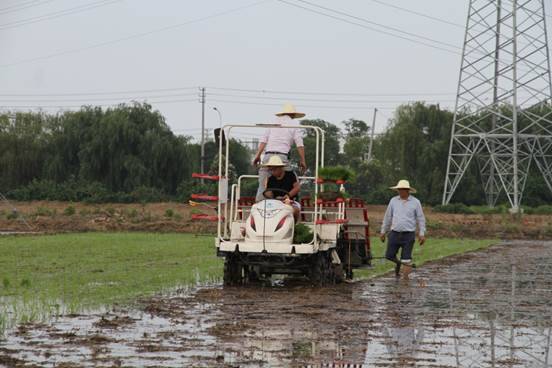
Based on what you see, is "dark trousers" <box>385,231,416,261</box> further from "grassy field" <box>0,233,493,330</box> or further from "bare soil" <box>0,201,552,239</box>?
"bare soil" <box>0,201,552,239</box>

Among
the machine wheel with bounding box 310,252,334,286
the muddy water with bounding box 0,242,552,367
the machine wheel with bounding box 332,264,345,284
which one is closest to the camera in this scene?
the muddy water with bounding box 0,242,552,367

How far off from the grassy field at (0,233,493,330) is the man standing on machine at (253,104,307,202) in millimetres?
2464

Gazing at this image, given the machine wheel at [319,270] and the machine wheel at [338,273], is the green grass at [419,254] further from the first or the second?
the machine wheel at [319,270]

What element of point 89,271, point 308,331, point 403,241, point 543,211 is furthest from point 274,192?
point 543,211

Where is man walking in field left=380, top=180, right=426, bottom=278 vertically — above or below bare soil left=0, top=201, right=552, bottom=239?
above

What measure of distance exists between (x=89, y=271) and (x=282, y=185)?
5385mm

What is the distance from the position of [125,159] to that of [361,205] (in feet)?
200

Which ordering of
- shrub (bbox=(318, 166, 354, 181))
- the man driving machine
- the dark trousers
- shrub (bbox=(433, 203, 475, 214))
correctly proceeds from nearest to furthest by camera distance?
1. shrub (bbox=(318, 166, 354, 181))
2. the man driving machine
3. the dark trousers
4. shrub (bbox=(433, 203, 475, 214))

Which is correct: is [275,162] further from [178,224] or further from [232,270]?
[178,224]

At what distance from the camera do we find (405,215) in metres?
20.7

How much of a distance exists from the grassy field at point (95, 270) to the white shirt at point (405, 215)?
1.38 meters

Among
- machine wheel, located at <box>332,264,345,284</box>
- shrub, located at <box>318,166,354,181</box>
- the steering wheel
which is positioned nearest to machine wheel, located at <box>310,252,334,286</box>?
machine wheel, located at <box>332,264,345,284</box>

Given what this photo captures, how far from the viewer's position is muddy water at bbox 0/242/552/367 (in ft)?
33.0

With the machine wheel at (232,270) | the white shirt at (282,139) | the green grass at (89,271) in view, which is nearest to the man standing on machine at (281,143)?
the white shirt at (282,139)
